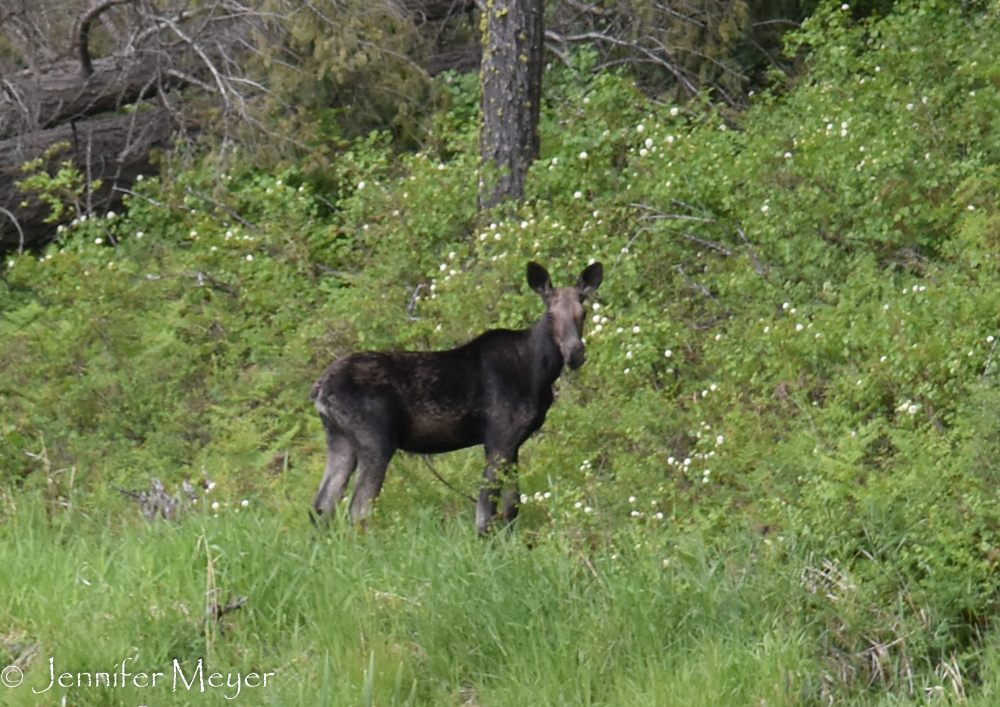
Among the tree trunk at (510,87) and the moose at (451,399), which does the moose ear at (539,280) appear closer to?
the moose at (451,399)

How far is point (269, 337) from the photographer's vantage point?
42.1 feet

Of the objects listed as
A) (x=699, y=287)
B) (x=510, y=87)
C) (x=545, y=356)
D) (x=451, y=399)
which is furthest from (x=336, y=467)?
(x=510, y=87)

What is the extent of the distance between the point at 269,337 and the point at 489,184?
2.38 meters

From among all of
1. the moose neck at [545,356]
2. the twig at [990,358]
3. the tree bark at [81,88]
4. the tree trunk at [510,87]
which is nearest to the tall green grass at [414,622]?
the moose neck at [545,356]

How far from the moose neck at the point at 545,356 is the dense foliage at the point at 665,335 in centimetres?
67

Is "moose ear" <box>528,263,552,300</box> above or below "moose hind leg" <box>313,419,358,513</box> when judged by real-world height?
above

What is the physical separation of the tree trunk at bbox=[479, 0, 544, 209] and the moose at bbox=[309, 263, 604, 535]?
4110 mm

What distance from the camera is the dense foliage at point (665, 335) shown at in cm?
687

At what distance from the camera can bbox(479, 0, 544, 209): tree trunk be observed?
43.7ft

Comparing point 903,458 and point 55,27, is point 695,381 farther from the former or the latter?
point 55,27

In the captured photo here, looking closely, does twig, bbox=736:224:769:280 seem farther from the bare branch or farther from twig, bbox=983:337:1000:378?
the bare branch

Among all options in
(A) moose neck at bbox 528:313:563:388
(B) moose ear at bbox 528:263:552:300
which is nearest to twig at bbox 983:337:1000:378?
(A) moose neck at bbox 528:313:563:388
